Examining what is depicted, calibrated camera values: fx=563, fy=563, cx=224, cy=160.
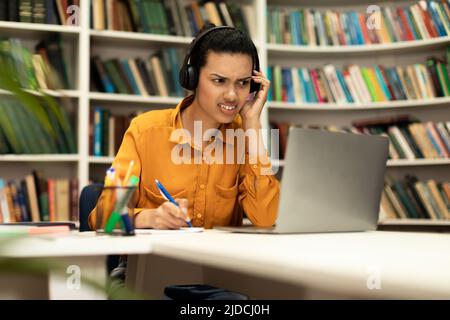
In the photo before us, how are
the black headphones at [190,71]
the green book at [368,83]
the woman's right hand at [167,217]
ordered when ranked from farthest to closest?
the green book at [368,83], the black headphones at [190,71], the woman's right hand at [167,217]

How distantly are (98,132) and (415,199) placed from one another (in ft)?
5.96

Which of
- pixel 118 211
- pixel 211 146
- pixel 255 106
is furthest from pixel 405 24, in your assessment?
pixel 118 211

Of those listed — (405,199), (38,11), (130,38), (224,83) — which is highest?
(38,11)

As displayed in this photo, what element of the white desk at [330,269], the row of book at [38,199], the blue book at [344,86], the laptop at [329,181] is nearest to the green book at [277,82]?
the blue book at [344,86]

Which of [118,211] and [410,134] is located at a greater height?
[410,134]

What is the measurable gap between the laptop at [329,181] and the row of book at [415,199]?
77.5 inches

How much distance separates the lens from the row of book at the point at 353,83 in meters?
3.26

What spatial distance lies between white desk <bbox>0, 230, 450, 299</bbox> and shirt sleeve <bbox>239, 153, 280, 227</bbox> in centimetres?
52

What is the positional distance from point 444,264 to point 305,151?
18.0 inches

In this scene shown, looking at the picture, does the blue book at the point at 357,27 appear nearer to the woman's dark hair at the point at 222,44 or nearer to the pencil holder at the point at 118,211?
the woman's dark hair at the point at 222,44

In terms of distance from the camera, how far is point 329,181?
3.63ft

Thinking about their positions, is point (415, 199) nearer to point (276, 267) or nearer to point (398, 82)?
point (398, 82)

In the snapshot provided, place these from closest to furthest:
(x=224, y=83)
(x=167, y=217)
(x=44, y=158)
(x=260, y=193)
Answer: (x=167, y=217) < (x=260, y=193) < (x=224, y=83) < (x=44, y=158)

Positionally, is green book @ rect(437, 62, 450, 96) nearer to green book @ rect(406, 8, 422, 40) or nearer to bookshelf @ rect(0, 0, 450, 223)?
bookshelf @ rect(0, 0, 450, 223)
